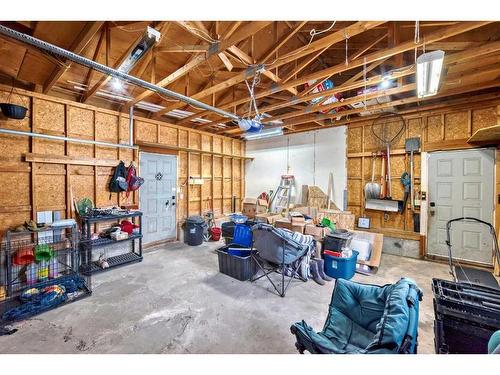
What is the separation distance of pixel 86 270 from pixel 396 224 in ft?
20.2

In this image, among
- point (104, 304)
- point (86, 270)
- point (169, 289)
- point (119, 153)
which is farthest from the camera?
point (119, 153)

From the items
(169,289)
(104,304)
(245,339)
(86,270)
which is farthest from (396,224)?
(86,270)

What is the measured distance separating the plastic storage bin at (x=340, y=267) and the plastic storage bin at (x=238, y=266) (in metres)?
1.21

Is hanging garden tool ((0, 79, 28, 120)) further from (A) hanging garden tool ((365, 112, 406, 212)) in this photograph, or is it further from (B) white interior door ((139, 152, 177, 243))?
(A) hanging garden tool ((365, 112, 406, 212))

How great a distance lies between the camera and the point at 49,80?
3.27 meters

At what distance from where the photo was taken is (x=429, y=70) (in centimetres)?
211

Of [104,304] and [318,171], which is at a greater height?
[318,171]

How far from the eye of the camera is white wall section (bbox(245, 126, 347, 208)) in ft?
18.0

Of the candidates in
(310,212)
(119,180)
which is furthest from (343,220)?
(119,180)

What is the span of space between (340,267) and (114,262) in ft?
13.1

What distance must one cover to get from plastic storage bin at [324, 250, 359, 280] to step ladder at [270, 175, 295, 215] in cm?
255

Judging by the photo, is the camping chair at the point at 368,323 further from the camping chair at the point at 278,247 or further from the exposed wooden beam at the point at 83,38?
the exposed wooden beam at the point at 83,38
